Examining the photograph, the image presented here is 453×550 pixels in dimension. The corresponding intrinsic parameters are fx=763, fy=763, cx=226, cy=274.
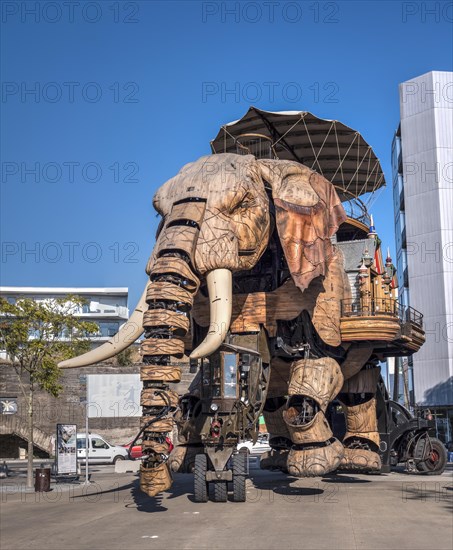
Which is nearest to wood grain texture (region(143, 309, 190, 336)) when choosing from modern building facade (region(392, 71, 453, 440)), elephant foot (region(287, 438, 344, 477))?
elephant foot (region(287, 438, 344, 477))

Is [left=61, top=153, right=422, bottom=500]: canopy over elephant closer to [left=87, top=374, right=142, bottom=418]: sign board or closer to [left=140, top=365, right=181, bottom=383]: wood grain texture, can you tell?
[left=140, top=365, right=181, bottom=383]: wood grain texture

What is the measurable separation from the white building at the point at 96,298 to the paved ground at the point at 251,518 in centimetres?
6221

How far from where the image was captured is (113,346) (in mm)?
14953

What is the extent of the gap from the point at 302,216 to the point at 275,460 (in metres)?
7.54

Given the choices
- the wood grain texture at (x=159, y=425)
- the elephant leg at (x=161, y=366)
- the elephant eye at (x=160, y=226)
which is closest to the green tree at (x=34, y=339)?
the elephant eye at (x=160, y=226)

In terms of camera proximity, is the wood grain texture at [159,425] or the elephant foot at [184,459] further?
the elephant foot at [184,459]

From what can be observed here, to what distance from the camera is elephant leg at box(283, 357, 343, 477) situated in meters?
15.7

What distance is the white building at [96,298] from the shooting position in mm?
81438

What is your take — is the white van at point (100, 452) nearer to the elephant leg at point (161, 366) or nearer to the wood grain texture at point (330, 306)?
the wood grain texture at point (330, 306)

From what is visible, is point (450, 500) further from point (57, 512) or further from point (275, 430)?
point (57, 512)

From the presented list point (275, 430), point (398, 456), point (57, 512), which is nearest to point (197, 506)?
point (57, 512)

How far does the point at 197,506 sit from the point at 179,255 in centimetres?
488

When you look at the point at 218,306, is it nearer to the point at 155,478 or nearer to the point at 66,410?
the point at 155,478

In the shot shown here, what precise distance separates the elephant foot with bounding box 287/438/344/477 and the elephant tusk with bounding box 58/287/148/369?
4160 mm
